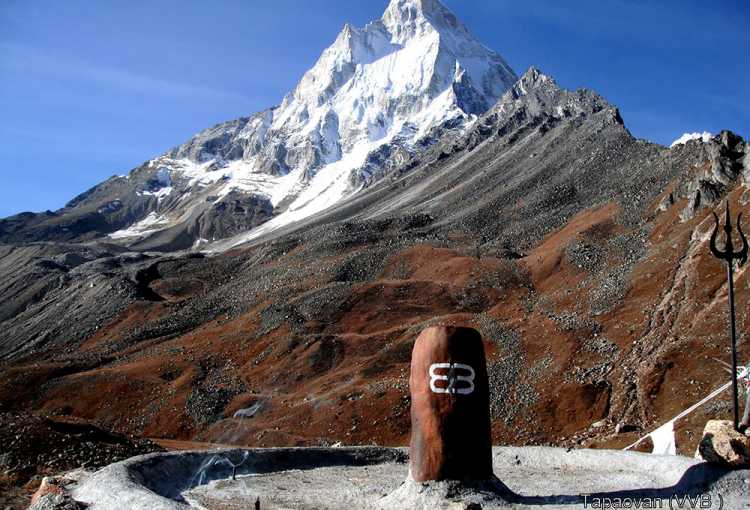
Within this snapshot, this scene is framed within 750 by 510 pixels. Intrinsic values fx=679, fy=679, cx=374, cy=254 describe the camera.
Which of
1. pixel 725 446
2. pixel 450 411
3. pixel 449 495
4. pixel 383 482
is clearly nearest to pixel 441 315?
pixel 383 482

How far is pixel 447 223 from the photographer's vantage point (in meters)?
79.0

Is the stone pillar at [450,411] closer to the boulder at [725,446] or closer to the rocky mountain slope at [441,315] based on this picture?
the boulder at [725,446]

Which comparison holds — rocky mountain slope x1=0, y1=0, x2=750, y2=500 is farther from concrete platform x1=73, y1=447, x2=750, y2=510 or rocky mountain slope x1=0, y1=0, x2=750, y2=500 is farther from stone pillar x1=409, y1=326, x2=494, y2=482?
stone pillar x1=409, y1=326, x2=494, y2=482

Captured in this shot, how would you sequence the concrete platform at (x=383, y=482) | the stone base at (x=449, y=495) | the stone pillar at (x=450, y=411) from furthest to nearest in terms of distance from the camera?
1. the stone pillar at (x=450, y=411)
2. the concrete platform at (x=383, y=482)
3. the stone base at (x=449, y=495)

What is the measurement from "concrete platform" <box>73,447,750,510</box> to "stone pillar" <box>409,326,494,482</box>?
34cm

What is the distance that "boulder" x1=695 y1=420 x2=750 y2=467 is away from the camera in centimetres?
1213

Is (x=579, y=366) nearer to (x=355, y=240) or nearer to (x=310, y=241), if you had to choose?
(x=355, y=240)

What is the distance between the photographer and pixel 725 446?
40.4 ft

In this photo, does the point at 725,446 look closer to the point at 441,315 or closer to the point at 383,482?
the point at 383,482

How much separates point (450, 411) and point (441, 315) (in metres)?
39.7

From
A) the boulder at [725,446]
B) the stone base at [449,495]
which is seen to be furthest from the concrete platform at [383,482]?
the boulder at [725,446]

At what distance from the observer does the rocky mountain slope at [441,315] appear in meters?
34.1

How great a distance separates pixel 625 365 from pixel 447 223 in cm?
4563

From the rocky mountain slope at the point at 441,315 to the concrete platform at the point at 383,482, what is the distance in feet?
25.2
